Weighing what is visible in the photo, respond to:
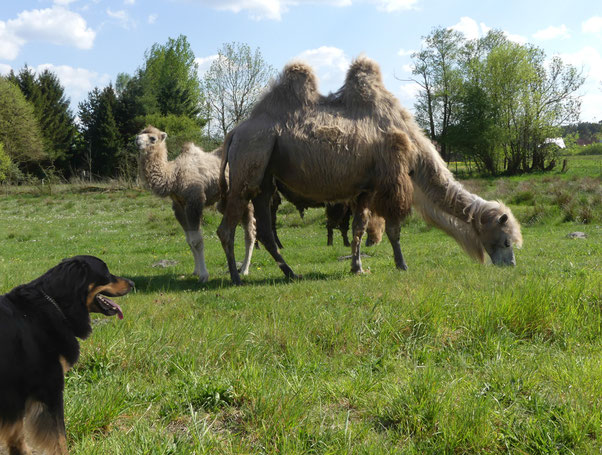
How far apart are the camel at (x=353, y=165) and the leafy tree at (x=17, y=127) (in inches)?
1631

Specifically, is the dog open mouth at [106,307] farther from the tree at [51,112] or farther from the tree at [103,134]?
the tree at [51,112]

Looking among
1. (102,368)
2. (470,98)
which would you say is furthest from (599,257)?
(470,98)

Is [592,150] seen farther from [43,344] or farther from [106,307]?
[43,344]

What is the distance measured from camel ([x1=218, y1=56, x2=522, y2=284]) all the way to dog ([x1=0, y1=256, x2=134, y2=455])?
4.77 m

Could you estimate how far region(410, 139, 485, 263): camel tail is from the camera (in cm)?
803

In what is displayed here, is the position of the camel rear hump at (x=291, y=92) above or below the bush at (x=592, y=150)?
below

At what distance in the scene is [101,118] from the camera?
43688 millimetres

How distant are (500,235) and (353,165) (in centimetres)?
259

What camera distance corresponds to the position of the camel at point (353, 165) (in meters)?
7.62

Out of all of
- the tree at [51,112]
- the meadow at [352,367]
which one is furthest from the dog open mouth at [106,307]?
the tree at [51,112]

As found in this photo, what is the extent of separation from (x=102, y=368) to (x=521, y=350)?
3536 millimetres

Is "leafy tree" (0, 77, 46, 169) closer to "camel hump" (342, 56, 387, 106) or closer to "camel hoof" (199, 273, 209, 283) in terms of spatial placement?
"camel hoof" (199, 273, 209, 283)

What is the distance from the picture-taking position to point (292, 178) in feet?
25.8

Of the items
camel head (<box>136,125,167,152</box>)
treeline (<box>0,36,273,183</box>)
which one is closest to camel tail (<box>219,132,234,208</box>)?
camel head (<box>136,125,167,152</box>)
